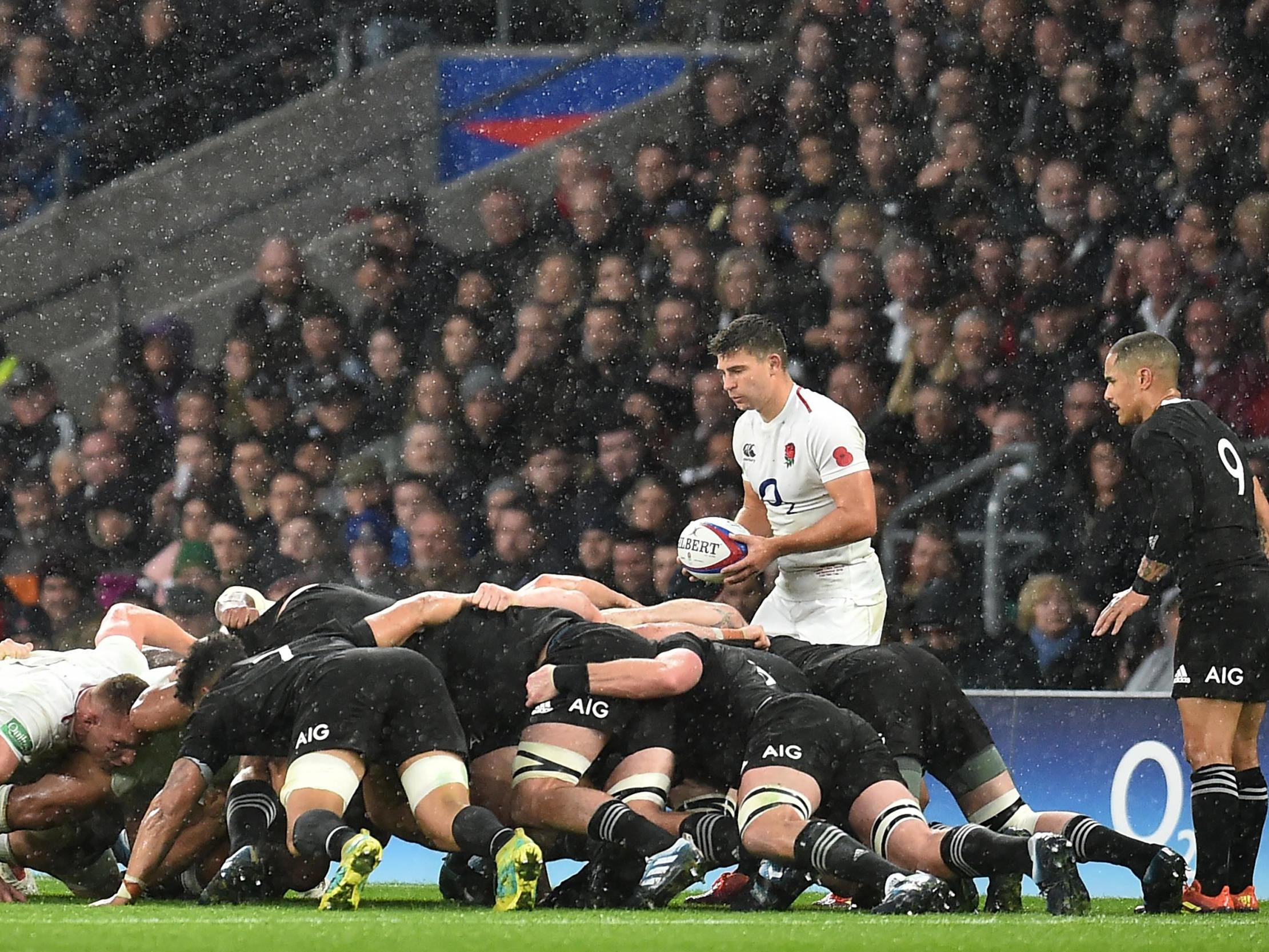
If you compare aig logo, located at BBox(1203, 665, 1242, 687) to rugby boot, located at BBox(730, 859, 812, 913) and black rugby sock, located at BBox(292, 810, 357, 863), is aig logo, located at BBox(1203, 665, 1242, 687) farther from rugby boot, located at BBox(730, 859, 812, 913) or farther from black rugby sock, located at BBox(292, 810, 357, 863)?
black rugby sock, located at BBox(292, 810, 357, 863)

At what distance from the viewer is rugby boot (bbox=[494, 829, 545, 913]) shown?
17.6ft

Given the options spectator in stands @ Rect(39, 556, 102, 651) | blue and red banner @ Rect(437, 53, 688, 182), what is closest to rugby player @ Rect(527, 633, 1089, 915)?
spectator in stands @ Rect(39, 556, 102, 651)

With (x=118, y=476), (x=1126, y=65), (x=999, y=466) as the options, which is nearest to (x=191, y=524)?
(x=118, y=476)

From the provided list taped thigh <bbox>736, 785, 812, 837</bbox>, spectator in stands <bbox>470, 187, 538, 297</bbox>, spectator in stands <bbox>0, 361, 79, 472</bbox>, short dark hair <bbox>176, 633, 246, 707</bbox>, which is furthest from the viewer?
spectator in stands <bbox>0, 361, 79, 472</bbox>

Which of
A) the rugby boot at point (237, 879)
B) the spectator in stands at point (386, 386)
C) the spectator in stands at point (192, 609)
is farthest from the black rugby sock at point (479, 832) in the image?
the spectator in stands at point (386, 386)

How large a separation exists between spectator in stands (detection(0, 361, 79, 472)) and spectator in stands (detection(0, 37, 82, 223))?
1332mm

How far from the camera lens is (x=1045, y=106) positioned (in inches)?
334

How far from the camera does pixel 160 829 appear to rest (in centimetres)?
588

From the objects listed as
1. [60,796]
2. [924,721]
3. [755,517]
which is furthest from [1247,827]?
[60,796]

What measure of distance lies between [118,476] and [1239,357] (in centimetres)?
594

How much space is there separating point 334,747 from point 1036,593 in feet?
10.4

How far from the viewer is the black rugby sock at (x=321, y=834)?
5375mm

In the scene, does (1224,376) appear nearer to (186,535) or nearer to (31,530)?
(186,535)

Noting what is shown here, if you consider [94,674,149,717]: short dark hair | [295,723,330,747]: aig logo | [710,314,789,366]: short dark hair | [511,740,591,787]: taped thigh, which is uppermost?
[710,314,789,366]: short dark hair
